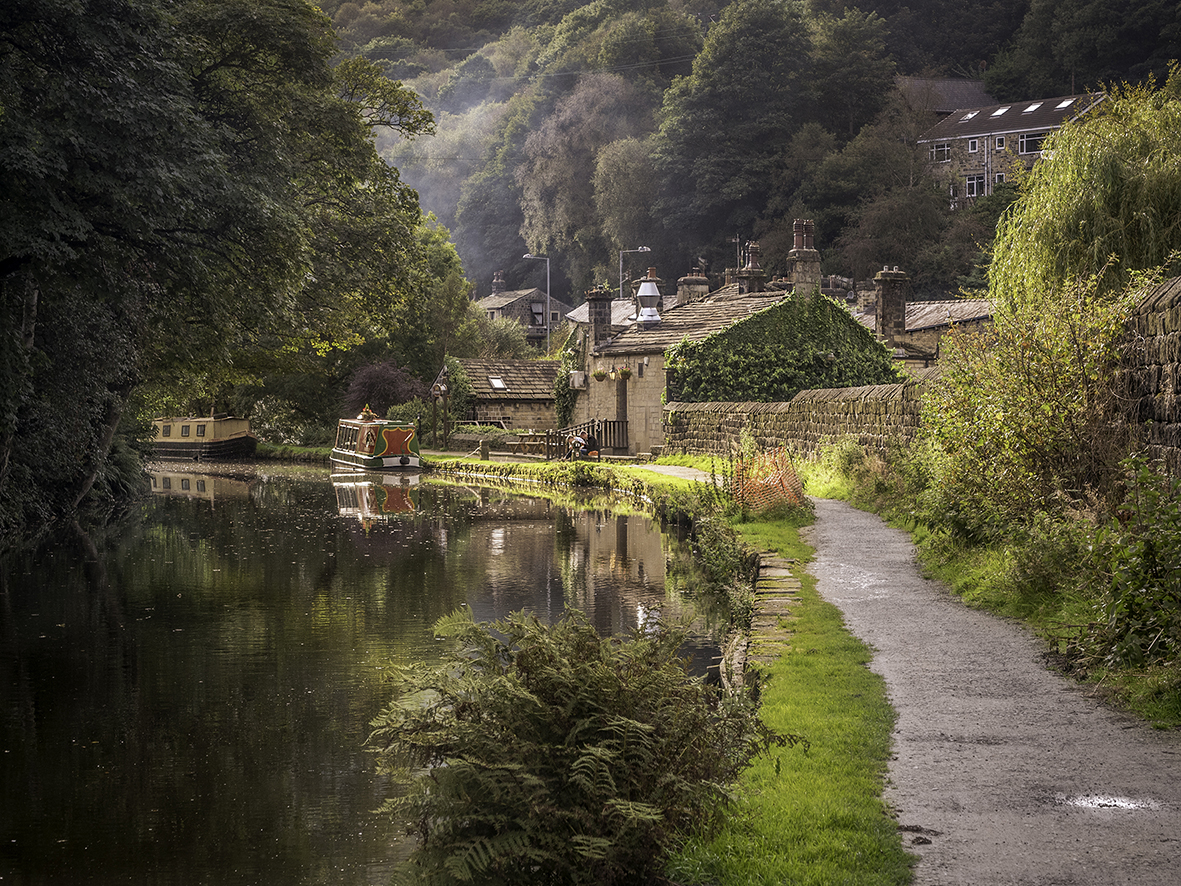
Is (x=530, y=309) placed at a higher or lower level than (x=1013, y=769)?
higher

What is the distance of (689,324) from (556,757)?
30.6 metres

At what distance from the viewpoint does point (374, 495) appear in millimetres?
28938

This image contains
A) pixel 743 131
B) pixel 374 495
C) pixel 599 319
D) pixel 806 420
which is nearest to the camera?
pixel 806 420

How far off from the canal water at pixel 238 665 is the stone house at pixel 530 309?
54911 mm

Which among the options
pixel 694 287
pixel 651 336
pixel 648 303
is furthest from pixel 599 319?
pixel 694 287

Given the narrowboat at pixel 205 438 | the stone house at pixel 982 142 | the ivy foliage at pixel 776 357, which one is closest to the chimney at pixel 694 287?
the ivy foliage at pixel 776 357

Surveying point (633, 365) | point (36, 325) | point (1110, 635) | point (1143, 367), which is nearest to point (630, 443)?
point (633, 365)

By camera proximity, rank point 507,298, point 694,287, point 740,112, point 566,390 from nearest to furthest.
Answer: point 566,390
point 694,287
point 740,112
point 507,298

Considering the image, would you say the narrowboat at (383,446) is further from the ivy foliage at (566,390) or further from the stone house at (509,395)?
the stone house at (509,395)

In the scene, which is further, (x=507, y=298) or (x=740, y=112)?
(x=507, y=298)

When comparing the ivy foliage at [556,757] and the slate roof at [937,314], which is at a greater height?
the slate roof at [937,314]

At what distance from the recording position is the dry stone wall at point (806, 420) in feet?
62.6

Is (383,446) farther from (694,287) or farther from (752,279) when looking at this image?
(752,279)

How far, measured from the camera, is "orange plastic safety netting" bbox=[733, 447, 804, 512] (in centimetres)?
1681
